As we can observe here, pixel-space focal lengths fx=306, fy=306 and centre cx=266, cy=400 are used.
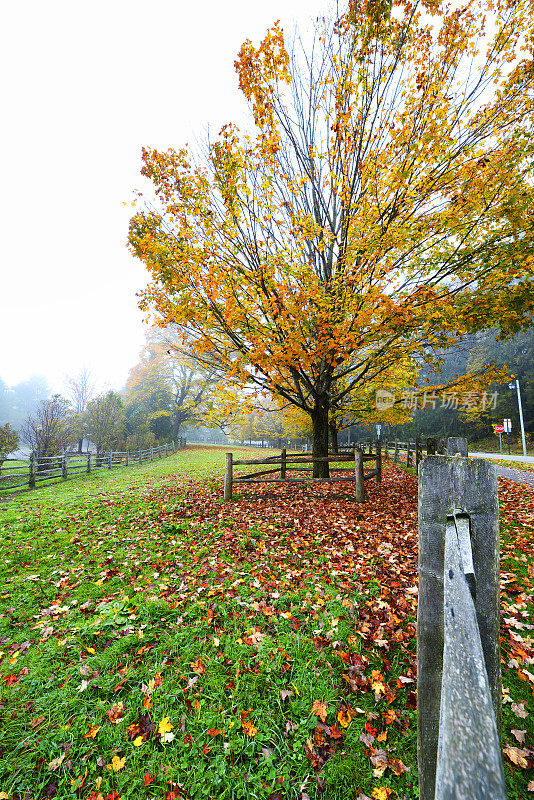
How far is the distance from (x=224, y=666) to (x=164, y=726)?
2.25 feet

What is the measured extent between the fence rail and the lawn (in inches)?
331

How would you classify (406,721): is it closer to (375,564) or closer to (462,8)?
(375,564)

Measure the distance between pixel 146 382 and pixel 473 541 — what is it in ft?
118

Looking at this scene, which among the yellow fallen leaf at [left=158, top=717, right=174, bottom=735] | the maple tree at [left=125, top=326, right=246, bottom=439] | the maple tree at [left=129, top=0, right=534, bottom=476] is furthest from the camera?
the maple tree at [left=125, top=326, right=246, bottom=439]

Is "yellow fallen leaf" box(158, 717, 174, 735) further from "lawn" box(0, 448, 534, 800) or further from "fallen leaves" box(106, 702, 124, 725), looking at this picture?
"fallen leaves" box(106, 702, 124, 725)

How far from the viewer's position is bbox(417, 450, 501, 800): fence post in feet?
4.38

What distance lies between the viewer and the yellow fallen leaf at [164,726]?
2.56 metres

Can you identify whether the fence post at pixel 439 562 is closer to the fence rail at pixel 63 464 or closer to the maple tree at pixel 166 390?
the fence rail at pixel 63 464

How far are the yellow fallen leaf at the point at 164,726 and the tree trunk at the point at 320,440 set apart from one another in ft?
23.3

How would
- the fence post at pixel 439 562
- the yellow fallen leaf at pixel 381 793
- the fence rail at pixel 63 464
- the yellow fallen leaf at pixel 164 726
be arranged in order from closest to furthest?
the fence post at pixel 439 562 < the yellow fallen leaf at pixel 381 793 < the yellow fallen leaf at pixel 164 726 < the fence rail at pixel 63 464

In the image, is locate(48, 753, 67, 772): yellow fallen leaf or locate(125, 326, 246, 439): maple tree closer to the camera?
locate(48, 753, 67, 772): yellow fallen leaf

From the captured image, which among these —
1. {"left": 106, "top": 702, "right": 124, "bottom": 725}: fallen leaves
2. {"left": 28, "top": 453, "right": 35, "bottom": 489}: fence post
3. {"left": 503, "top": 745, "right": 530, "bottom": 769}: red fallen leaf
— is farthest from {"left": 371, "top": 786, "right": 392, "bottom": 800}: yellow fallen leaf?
{"left": 28, "top": 453, "right": 35, "bottom": 489}: fence post

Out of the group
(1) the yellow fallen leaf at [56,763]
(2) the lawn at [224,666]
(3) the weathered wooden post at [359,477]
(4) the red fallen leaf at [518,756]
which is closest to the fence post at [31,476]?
(2) the lawn at [224,666]

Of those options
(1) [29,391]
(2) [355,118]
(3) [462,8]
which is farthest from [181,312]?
(1) [29,391]
